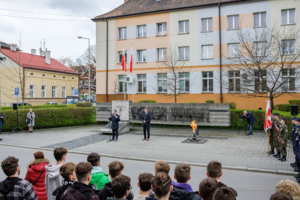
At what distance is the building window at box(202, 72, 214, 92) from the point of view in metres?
26.0

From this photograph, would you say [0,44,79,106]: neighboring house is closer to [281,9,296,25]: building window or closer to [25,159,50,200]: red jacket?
[281,9,296,25]: building window

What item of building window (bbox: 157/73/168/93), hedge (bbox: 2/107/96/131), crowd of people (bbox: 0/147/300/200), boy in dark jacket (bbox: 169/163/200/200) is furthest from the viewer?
building window (bbox: 157/73/168/93)

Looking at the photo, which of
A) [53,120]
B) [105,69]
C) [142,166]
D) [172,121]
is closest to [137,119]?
[172,121]

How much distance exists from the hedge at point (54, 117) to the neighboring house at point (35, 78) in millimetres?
17378

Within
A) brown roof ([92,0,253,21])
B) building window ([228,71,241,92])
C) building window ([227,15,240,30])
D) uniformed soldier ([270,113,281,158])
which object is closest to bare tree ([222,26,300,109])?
building window ([228,71,241,92])

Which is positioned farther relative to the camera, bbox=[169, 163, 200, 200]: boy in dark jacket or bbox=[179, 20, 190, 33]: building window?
bbox=[179, 20, 190, 33]: building window

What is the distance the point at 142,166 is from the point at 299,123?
546cm

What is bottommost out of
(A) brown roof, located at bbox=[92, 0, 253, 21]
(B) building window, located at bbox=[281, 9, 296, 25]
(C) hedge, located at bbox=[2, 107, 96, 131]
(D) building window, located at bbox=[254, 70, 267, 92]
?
(C) hedge, located at bbox=[2, 107, 96, 131]

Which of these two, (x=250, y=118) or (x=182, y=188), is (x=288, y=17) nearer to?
(x=250, y=118)

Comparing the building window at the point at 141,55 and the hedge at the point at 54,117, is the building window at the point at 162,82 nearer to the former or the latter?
the building window at the point at 141,55

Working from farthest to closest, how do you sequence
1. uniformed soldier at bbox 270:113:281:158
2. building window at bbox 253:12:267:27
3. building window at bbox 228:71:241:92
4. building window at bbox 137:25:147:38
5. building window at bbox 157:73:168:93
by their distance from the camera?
building window at bbox 137:25:147:38, building window at bbox 157:73:168:93, building window at bbox 253:12:267:27, building window at bbox 228:71:241:92, uniformed soldier at bbox 270:113:281:158

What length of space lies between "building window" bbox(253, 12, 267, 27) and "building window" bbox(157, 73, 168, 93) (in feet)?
34.4

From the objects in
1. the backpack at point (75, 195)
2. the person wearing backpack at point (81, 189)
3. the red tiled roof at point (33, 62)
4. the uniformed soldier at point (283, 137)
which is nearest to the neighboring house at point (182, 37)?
the uniformed soldier at point (283, 137)

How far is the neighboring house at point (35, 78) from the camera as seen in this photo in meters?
38.3
